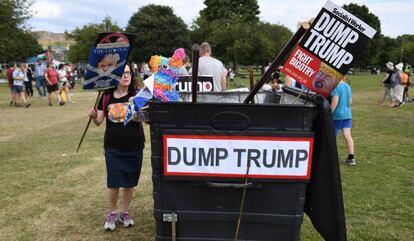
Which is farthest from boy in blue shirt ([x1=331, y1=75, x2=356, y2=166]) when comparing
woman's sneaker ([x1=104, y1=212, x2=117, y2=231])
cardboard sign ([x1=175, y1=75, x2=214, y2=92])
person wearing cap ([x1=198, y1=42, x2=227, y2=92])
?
woman's sneaker ([x1=104, y1=212, x2=117, y2=231])

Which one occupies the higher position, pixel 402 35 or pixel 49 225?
pixel 402 35

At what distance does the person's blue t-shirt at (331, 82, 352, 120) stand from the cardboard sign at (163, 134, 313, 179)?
13.6ft

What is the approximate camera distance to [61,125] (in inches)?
440

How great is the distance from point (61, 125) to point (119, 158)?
799 centimetres

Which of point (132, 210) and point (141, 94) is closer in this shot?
point (141, 94)

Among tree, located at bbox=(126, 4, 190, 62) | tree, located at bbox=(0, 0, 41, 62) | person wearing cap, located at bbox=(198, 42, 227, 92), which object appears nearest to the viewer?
person wearing cap, located at bbox=(198, 42, 227, 92)

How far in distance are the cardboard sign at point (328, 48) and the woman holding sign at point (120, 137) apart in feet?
6.77

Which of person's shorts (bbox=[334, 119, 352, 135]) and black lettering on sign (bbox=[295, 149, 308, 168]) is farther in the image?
person's shorts (bbox=[334, 119, 352, 135])

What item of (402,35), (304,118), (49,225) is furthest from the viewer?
(402,35)

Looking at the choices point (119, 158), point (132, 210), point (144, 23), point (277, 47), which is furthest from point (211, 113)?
point (144, 23)

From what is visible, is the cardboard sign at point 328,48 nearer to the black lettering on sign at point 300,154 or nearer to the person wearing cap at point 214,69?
the black lettering on sign at point 300,154

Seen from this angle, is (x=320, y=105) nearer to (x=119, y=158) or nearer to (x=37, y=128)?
(x=119, y=158)

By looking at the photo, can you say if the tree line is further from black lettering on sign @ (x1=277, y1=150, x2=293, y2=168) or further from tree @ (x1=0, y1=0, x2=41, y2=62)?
black lettering on sign @ (x1=277, y1=150, x2=293, y2=168)

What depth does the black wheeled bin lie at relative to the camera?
2143 mm
